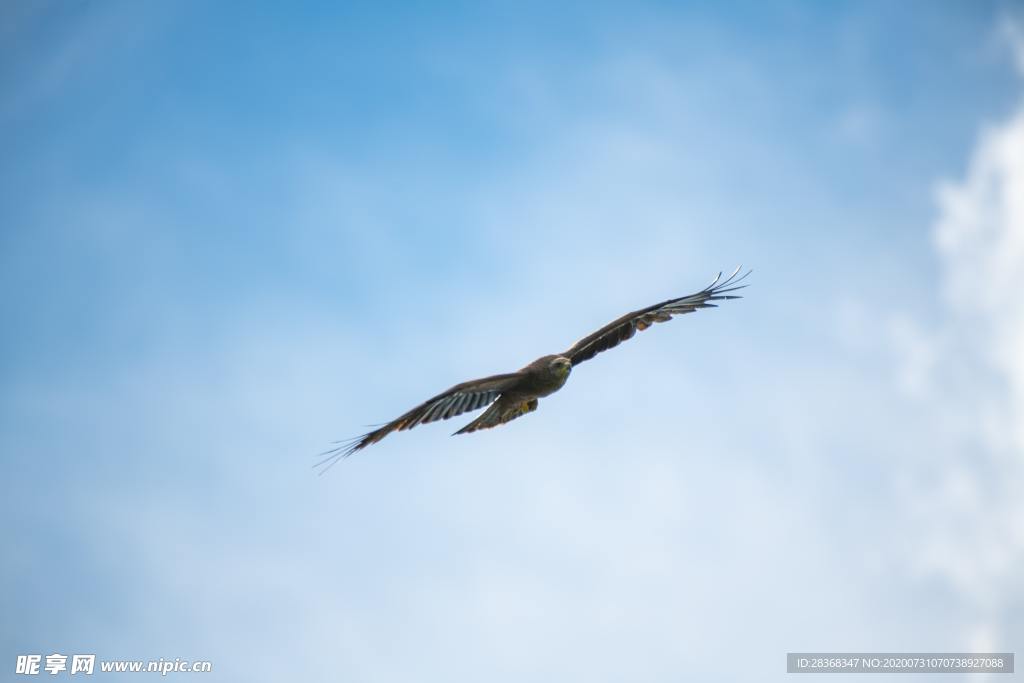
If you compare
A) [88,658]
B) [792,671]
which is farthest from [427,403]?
[88,658]

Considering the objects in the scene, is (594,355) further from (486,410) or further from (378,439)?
(378,439)

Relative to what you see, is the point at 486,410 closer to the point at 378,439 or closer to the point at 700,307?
the point at 378,439

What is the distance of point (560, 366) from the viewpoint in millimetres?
18156

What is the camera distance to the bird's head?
18109 millimetres

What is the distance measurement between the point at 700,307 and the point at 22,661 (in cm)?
1782

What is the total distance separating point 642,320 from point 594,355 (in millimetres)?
1089

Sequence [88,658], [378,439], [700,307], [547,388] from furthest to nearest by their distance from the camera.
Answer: [88,658] < [700,307] < [547,388] < [378,439]

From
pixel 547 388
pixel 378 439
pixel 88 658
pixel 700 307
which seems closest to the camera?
pixel 378 439

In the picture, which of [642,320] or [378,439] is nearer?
[378,439]

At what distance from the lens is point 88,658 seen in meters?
25.6

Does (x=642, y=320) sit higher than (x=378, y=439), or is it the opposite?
(x=642, y=320)

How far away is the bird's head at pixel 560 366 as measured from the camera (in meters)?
18.1

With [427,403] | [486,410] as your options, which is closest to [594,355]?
[486,410]

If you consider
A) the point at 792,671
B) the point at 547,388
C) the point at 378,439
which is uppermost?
the point at 547,388
